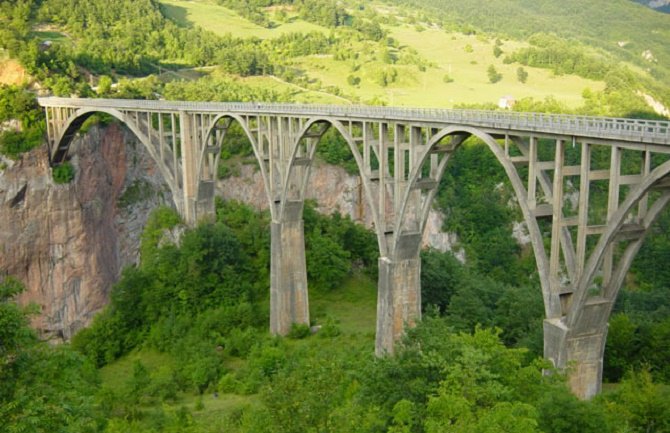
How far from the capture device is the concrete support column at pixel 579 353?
2523 centimetres

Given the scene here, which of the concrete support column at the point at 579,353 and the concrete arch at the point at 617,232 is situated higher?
the concrete arch at the point at 617,232

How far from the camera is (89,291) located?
73.1 meters

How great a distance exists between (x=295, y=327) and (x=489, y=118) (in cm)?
2172

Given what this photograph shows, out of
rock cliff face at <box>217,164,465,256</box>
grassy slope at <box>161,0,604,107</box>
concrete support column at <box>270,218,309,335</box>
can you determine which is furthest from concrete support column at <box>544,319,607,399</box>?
grassy slope at <box>161,0,604,107</box>

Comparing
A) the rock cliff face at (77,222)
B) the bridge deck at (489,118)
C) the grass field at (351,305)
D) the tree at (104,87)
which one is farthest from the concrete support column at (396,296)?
the tree at (104,87)

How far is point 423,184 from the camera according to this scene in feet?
113

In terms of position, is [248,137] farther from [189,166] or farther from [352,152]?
[352,152]

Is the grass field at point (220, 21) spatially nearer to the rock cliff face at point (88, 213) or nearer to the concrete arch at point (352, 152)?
the rock cliff face at point (88, 213)

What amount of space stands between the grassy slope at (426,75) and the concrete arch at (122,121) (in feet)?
99.4

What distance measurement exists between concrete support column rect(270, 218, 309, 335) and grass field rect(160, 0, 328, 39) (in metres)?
87.0

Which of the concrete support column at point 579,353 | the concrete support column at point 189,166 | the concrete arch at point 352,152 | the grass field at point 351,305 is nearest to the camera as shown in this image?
the concrete support column at point 579,353

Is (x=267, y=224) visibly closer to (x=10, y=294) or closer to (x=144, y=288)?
(x=144, y=288)

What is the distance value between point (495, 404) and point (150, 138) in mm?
45181

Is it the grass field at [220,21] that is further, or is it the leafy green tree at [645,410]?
the grass field at [220,21]
